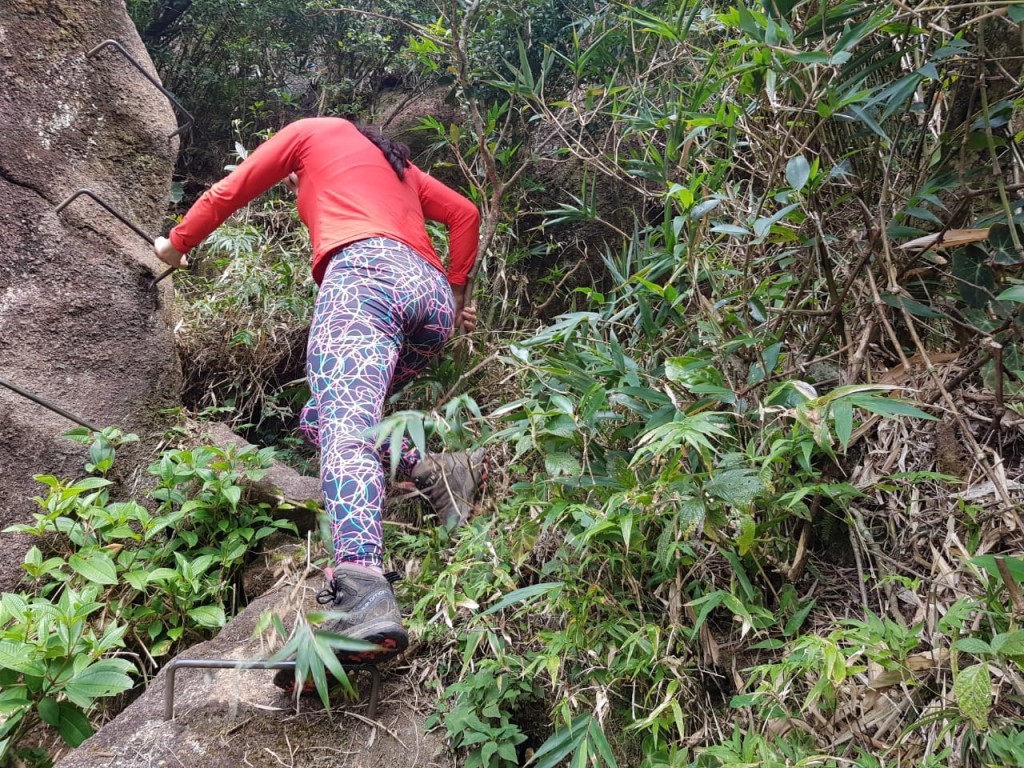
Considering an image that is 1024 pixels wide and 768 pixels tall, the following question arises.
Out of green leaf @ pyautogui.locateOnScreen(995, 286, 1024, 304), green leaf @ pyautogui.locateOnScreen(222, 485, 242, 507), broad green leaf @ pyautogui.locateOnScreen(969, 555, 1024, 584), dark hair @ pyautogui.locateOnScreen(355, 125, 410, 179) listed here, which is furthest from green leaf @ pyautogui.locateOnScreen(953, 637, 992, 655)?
dark hair @ pyautogui.locateOnScreen(355, 125, 410, 179)

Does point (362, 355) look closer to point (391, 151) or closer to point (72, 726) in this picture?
point (391, 151)

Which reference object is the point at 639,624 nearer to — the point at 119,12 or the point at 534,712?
the point at 534,712

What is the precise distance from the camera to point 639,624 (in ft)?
4.93

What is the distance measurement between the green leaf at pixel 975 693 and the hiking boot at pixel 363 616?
107cm

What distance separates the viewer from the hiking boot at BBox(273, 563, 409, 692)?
1.55 metres

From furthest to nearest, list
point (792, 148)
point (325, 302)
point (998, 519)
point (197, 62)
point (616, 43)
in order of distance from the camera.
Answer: point (197, 62) → point (616, 43) → point (325, 302) → point (792, 148) → point (998, 519)

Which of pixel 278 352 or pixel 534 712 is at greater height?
pixel 278 352

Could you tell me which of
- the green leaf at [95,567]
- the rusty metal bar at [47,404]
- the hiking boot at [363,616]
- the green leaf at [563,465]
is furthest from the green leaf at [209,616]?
the green leaf at [563,465]

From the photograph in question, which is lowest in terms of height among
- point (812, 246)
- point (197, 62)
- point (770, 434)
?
point (770, 434)

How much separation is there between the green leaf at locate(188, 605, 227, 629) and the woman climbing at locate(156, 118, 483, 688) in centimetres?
50

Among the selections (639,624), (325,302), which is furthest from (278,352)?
(639,624)

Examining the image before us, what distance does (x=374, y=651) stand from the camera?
154 cm

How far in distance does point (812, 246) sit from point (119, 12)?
2.90 m

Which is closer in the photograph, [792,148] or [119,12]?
[792,148]
